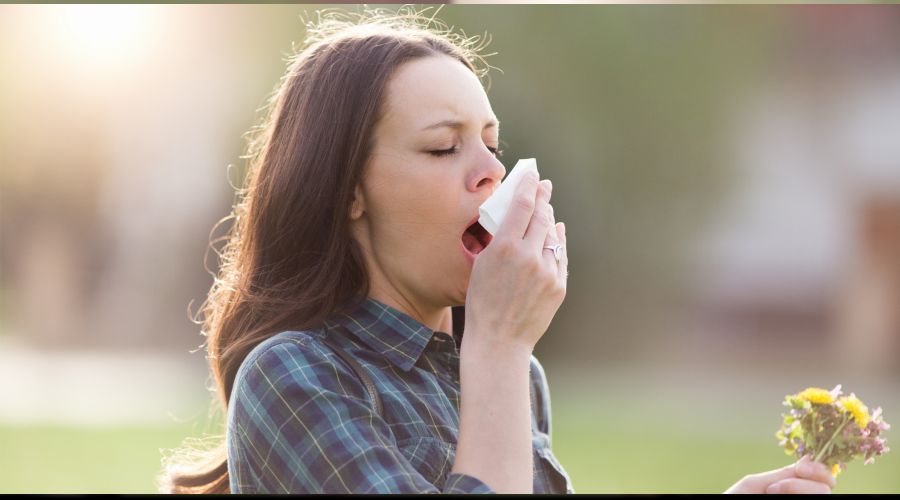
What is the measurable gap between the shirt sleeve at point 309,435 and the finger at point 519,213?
1.20 ft

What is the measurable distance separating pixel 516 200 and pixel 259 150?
28.3 inches

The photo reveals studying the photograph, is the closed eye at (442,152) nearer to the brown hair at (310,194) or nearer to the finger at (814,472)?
the brown hair at (310,194)

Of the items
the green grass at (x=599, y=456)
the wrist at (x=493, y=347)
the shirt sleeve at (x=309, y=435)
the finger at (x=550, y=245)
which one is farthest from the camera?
the green grass at (x=599, y=456)

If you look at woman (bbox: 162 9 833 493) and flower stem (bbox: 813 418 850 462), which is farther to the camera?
→ flower stem (bbox: 813 418 850 462)

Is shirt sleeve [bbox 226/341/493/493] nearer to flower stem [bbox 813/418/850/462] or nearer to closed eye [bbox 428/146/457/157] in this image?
closed eye [bbox 428/146/457/157]

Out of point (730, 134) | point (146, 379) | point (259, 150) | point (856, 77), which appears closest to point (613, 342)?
point (730, 134)

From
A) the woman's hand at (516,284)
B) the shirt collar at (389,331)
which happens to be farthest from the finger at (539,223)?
the shirt collar at (389,331)

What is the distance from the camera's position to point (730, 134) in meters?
15.8

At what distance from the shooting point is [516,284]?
1715 mm

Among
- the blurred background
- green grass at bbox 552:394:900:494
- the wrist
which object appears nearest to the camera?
the wrist

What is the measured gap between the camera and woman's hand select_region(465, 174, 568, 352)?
5.57 feet

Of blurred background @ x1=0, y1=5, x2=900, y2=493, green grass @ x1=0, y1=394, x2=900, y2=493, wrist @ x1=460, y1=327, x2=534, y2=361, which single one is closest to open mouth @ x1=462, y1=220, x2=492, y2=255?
wrist @ x1=460, y1=327, x2=534, y2=361

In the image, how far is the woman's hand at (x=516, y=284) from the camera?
5.57 ft

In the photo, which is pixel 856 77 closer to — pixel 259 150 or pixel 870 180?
pixel 870 180
